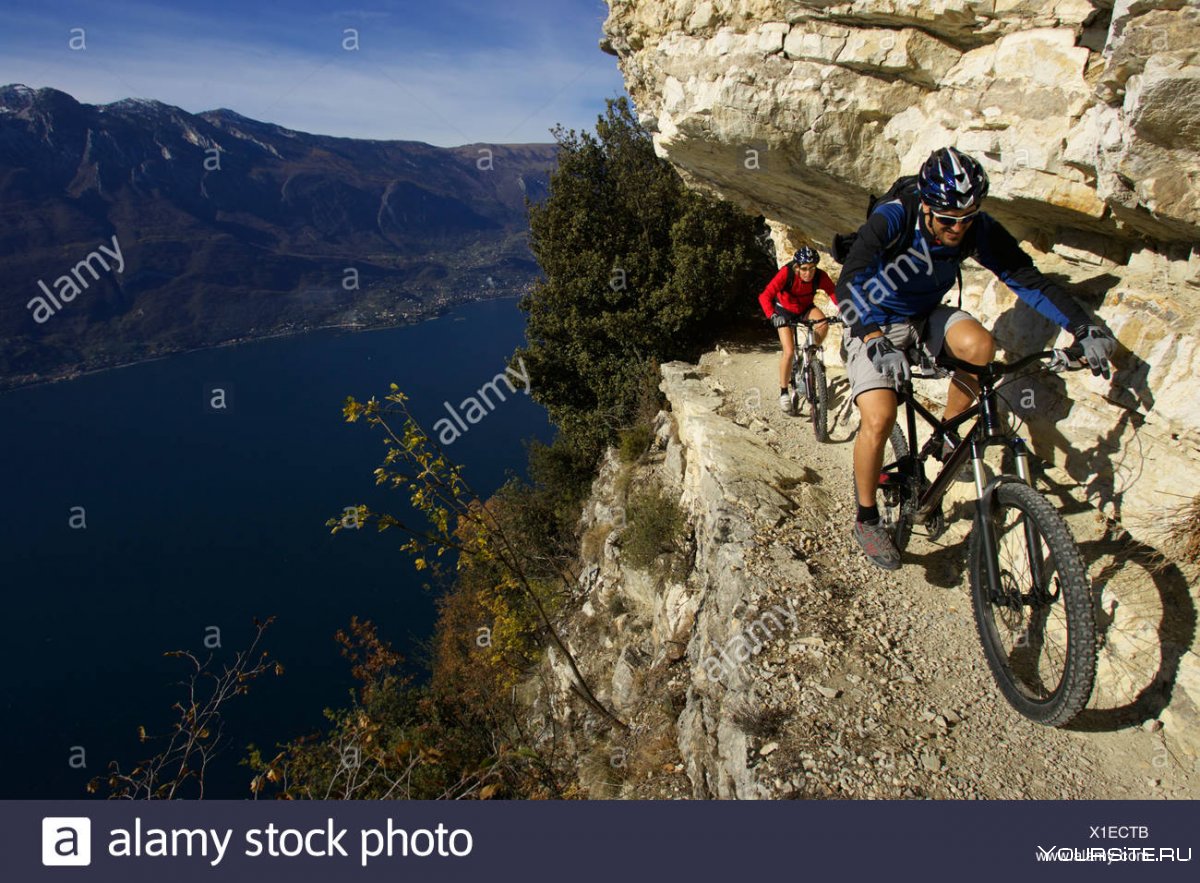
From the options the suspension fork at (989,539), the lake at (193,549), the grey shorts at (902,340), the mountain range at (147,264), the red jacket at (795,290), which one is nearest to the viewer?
the suspension fork at (989,539)

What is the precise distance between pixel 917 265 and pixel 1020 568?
197 cm

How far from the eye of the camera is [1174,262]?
431 cm

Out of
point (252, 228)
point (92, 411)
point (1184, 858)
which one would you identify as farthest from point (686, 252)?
point (252, 228)

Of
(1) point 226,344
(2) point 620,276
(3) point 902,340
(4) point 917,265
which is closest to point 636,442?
(2) point 620,276

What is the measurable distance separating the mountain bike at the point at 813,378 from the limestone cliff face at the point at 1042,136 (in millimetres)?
1703

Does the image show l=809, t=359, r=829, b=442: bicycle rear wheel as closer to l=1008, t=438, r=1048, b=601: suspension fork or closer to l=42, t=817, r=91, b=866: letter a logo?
l=1008, t=438, r=1048, b=601: suspension fork

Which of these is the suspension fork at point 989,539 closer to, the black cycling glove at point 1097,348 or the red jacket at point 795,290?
the black cycling glove at point 1097,348

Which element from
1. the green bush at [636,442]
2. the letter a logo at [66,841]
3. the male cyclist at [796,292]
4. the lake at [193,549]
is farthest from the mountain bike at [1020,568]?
the lake at [193,549]

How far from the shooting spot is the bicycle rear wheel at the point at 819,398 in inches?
307

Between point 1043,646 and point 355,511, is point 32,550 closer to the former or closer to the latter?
point 355,511

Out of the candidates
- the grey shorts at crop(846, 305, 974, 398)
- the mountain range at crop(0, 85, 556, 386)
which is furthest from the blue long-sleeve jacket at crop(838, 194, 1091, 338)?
the mountain range at crop(0, 85, 556, 386)

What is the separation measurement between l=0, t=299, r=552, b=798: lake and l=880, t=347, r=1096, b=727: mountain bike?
15.6 metres

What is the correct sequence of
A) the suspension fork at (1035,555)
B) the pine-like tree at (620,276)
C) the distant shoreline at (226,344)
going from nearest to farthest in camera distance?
the suspension fork at (1035,555) < the pine-like tree at (620,276) < the distant shoreline at (226,344)

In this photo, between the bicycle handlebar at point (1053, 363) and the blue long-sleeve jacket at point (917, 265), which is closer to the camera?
the bicycle handlebar at point (1053, 363)
